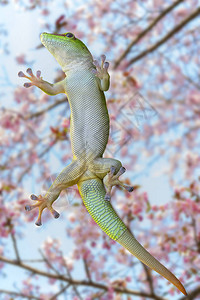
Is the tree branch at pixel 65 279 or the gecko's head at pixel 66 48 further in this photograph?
the tree branch at pixel 65 279

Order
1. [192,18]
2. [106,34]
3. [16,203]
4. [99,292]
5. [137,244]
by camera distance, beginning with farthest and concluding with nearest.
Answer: [106,34] < [16,203] < [99,292] < [192,18] < [137,244]

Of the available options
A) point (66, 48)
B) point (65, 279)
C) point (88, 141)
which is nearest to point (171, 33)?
point (65, 279)

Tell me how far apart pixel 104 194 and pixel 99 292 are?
3660mm

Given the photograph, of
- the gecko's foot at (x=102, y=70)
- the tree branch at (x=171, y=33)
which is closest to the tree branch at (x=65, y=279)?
the tree branch at (x=171, y=33)

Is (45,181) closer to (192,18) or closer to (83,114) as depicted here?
(83,114)

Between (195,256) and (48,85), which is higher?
(195,256)

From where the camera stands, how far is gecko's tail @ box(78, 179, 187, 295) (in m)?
0.63

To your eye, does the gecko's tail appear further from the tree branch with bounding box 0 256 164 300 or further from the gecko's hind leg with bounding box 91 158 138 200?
the tree branch with bounding box 0 256 164 300

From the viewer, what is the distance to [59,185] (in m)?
0.70

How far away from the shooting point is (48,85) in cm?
78

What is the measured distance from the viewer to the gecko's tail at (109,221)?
0.63m

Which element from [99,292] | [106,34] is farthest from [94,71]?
[106,34]

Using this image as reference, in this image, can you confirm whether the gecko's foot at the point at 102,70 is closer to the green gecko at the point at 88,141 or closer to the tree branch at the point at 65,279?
the green gecko at the point at 88,141

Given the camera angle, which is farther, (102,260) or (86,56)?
(102,260)
